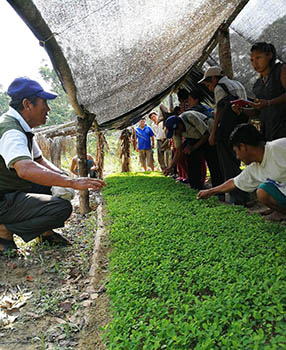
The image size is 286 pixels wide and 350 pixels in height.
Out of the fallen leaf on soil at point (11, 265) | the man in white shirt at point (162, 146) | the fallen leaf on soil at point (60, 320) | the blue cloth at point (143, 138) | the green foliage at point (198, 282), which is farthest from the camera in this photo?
the blue cloth at point (143, 138)

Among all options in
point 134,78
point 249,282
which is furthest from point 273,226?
point 134,78

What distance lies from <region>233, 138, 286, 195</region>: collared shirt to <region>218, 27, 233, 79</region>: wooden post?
2.55 m

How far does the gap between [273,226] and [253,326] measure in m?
1.78

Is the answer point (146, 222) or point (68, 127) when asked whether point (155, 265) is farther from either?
point (68, 127)

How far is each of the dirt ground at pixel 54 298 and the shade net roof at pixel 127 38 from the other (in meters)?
2.70

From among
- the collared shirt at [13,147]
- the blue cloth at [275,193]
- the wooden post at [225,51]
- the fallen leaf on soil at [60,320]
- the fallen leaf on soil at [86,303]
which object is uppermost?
the wooden post at [225,51]

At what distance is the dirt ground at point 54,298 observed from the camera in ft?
7.85

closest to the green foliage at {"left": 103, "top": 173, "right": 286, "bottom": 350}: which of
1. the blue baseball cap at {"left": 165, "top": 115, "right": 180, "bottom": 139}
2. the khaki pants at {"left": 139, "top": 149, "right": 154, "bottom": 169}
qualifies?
the blue baseball cap at {"left": 165, "top": 115, "right": 180, "bottom": 139}

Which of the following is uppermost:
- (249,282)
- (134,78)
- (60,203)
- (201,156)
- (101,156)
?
(134,78)

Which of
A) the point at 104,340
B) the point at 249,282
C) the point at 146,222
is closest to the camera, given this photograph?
the point at 104,340

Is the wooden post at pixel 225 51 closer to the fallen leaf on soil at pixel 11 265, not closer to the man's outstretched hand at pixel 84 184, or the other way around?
the man's outstretched hand at pixel 84 184

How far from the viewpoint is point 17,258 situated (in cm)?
401

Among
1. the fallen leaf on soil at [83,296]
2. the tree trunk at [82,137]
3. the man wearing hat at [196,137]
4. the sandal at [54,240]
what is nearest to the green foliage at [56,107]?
the tree trunk at [82,137]

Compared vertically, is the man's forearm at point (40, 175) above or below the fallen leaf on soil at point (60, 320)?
above
